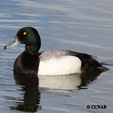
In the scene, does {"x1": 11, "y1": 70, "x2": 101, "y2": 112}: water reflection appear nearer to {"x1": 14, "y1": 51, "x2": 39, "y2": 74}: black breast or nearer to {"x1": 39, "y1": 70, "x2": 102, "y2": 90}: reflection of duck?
{"x1": 39, "y1": 70, "x2": 102, "y2": 90}: reflection of duck

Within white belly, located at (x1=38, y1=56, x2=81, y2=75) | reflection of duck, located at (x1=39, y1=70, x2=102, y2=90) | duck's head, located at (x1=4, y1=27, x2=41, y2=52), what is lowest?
reflection of duck, located at (x1=39, y1=70, x2=102, y2=90)

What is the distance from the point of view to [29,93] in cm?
921

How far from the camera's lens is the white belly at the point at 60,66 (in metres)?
10.6

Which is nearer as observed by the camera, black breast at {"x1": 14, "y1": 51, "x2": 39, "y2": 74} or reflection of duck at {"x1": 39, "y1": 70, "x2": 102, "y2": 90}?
reflection of duck at {"x1": 39, "y1": 70, "x2": 102, "y2": 90}

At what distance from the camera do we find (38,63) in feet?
34.9

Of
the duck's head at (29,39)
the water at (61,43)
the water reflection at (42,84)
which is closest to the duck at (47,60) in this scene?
the duck's head at (29,39)

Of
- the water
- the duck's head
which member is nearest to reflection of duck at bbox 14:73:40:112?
the water

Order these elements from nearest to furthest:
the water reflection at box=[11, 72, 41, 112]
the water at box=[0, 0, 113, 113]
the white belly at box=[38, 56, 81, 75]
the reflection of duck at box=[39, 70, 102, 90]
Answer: the water reflection at box=[11, 72, 41, 112], the water at box=[0, 0, 113, 113], the reflection of duck at box=[39, 70, 102, 90], the white belly at box=[38, 56, 81, 75]

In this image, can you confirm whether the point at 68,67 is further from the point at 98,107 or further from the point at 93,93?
the point at 98,107

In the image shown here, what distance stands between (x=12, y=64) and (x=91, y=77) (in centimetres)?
171

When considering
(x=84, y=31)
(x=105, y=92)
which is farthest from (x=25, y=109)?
(x=84, y=31)

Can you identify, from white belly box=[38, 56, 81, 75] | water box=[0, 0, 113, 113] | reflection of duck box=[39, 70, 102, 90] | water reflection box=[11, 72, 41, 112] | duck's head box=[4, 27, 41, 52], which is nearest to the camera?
water reflection box=[11, 72, 41, 112]

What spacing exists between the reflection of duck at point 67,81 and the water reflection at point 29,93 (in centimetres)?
15

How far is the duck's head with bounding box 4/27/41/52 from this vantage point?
36.4ft
